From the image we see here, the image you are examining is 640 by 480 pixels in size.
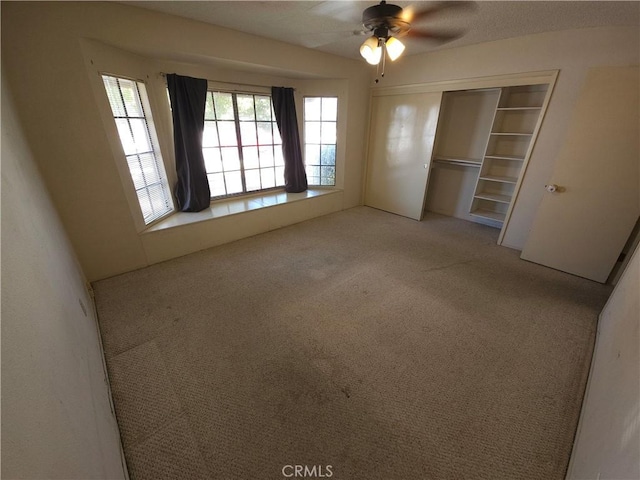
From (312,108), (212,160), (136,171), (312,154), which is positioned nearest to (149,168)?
(136,171)

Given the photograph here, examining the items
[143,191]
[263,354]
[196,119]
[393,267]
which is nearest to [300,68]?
[196,119]

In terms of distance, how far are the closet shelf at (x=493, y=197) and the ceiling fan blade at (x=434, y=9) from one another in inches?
92.6

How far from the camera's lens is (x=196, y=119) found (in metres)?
3.07

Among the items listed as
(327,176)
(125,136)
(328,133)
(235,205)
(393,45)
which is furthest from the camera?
(327,176)

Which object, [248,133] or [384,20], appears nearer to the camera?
[384,20]

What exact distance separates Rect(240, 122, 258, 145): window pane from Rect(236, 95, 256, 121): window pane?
8 cm

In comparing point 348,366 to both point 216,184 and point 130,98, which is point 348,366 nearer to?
point 216,184

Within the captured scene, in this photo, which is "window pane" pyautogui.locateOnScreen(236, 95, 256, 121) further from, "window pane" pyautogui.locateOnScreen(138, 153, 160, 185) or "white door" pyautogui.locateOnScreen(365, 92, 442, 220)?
"white door" pyautogui.locateOnScreen(365, 92, 442, 220)

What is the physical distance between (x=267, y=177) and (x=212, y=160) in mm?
883

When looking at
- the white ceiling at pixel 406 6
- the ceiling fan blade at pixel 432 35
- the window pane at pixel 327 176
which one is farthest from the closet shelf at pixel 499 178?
the window pane at pixel 327 176

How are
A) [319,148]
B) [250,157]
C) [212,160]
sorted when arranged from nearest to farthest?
[212,160], [250,157], [319,148]

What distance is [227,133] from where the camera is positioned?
352 centimetres

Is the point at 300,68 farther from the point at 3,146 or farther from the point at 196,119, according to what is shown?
the point at 3,146

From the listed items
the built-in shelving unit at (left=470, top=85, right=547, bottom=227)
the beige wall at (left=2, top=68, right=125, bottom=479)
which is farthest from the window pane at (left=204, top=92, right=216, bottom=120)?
the built-in shelving unit at (left=470, top=85, right=547, bottom=227)
